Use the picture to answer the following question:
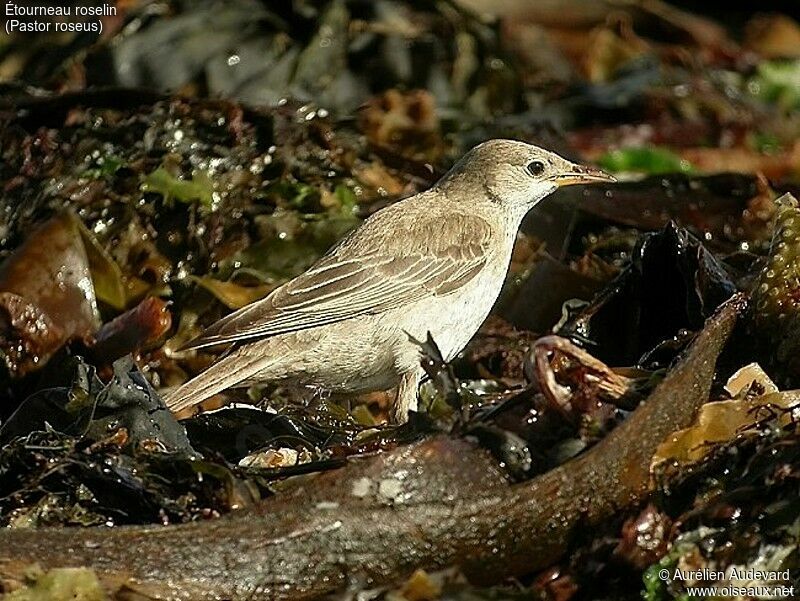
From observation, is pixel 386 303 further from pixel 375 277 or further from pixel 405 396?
pixel 405 396

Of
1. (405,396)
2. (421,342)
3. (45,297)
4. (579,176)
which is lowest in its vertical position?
(405,396)

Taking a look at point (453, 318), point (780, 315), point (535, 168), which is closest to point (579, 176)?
point (535, 168)

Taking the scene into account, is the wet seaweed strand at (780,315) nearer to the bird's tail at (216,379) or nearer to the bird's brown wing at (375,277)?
the bird's brown wing at (375,277)

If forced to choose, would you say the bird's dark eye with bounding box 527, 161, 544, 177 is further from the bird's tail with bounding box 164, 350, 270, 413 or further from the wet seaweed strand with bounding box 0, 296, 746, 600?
the wet seaweed strand with bounding box 0, 296, 746, 600

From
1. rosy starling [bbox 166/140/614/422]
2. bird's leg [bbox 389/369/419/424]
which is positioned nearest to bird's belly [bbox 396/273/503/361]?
rosy starling [bbox 166/140/614/422]

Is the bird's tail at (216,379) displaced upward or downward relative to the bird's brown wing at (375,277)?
downward

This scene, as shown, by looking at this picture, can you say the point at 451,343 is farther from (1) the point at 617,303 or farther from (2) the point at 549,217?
(2) the point at 549,217

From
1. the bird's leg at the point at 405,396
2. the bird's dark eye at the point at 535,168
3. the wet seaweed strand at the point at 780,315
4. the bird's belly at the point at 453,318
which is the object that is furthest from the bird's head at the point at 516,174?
the wet seaweed strand at the point at 780,315
